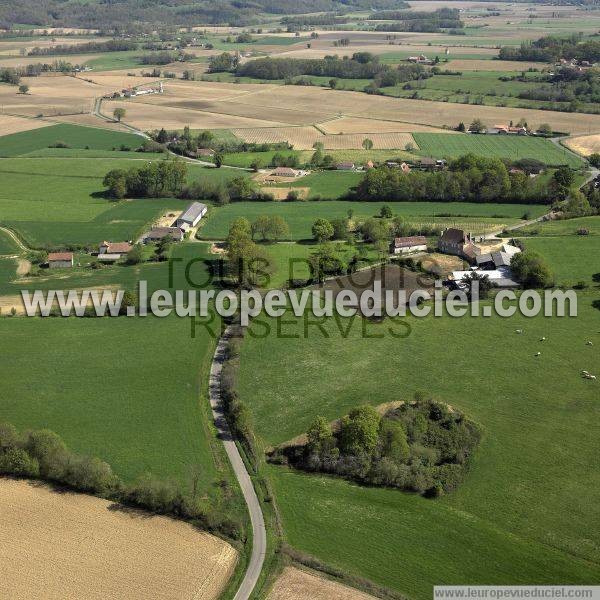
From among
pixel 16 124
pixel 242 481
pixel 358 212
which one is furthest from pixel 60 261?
pixel 16 124

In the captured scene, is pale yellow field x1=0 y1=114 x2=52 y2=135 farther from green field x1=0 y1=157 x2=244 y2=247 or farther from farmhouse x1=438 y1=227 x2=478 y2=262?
farmhouse x1=438 y1=227 x2=478 y2=262

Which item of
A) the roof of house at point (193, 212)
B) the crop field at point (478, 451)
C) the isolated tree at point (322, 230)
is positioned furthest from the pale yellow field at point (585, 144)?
the roof of house at point (193, 212)

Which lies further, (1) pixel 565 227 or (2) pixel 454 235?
(1) pixel 565 227

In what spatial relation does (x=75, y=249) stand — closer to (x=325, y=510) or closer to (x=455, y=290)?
(x=455, y=290)

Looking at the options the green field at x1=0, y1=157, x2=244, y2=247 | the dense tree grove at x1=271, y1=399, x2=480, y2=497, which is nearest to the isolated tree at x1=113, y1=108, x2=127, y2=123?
the green field at x1=0, y1=157, x2=244, y2=247

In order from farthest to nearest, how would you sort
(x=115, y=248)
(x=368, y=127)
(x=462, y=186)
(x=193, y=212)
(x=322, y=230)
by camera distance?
(x=368, y=127), (x=462, y=186), (x=193, y=212), (x=322, y=230), (x=115, y=248)

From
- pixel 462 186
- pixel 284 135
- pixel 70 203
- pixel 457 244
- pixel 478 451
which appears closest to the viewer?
pixel 478 451

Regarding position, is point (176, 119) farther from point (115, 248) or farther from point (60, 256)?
point (60, 256)
